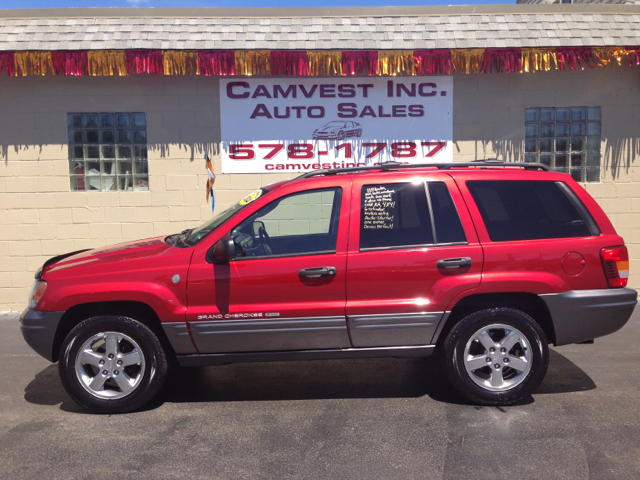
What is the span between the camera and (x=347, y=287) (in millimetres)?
4457

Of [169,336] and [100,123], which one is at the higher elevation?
[100,123]

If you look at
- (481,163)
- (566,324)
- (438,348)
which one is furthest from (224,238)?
(566,324)

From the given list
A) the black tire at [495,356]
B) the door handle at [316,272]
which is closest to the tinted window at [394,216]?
the door handle at [316,272]

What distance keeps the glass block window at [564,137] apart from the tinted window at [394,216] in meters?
4.53

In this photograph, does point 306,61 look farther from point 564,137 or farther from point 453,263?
point 453,263

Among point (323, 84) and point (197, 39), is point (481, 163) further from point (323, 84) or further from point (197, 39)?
point (197, 39)

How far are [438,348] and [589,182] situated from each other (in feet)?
16.6

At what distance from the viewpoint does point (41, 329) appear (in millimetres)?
4531

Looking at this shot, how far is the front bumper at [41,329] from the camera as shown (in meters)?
4.52

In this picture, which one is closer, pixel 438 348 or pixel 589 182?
pixel 438 348

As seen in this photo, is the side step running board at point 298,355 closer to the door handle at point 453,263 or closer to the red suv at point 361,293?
the red suv at point 361,293

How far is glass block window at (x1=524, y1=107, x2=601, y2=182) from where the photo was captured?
8.47 metres

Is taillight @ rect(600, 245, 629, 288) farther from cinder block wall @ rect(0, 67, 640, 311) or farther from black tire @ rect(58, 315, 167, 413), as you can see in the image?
cinder block wall @ rect(0, 67, 640, 311)

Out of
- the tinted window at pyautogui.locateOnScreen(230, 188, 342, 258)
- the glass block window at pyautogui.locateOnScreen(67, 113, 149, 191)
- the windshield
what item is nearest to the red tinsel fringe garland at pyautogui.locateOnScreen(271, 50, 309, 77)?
the glass block window at pyautogui.locateOnScreen(67, 113, 149, 191)
